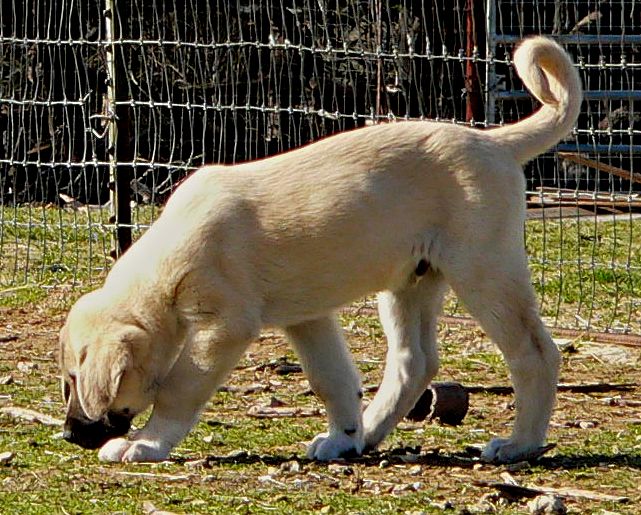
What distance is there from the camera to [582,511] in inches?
179

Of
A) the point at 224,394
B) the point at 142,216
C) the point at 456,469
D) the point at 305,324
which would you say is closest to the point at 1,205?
the point at 142,216

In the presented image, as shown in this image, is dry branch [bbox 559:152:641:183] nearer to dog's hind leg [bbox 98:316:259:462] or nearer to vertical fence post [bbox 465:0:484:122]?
vertical fence post [bbox 465:0:484:122]

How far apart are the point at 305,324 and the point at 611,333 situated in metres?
2.68

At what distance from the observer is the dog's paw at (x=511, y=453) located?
529cm

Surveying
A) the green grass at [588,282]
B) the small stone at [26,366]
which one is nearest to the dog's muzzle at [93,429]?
the small stone at [26,366]

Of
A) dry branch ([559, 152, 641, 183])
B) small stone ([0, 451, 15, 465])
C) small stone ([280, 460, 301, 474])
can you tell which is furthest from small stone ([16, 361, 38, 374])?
dry branch ([559, 152, 641, 183])

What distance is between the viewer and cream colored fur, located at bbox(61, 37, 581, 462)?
519 cm

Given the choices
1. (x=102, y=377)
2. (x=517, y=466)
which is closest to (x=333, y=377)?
(x=517, y=466)

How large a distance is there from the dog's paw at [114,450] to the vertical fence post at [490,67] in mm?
3657

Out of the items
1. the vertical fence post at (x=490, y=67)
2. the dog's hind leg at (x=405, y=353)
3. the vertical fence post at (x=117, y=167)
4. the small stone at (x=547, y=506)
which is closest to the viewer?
the small stone at (x=547, y=506)

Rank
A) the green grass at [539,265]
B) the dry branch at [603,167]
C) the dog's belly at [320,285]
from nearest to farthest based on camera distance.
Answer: the dog's belly at [320,285], the green grass at [539,265], the dry branch at [603,167]

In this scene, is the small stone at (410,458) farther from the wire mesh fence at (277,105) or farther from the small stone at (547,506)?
the wire mesh fence at (277,105)

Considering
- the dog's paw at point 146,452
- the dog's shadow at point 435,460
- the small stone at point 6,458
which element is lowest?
the dog's shadow at point 435,460

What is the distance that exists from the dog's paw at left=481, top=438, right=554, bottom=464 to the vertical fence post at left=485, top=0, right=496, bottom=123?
3321mm
